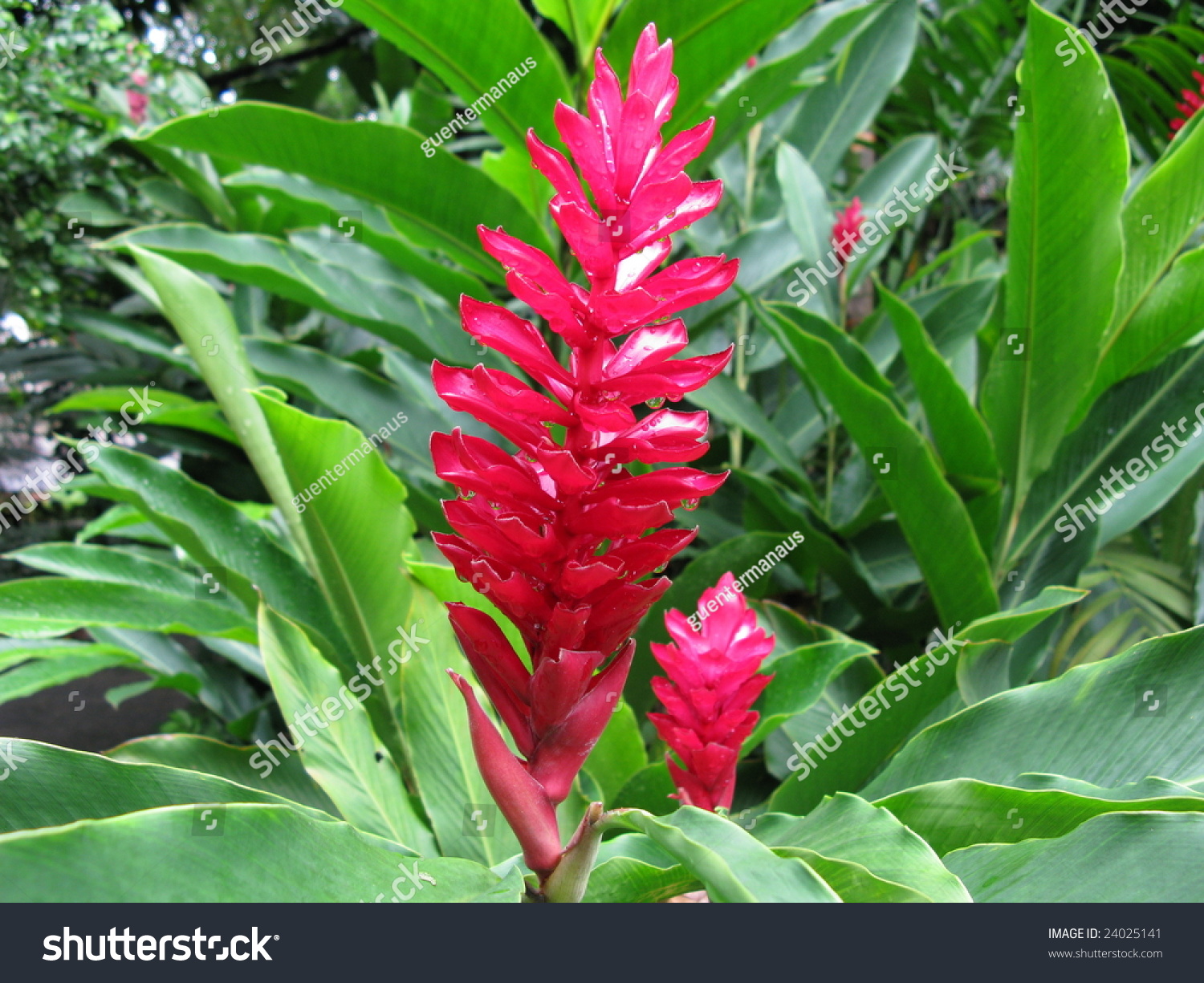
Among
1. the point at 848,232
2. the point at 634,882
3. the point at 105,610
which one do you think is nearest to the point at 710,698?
the point at 634,882

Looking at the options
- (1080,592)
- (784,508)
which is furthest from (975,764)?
(784,508)

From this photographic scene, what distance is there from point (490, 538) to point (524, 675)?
12cm

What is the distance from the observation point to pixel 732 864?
50 centimetres

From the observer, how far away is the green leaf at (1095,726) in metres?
0.76

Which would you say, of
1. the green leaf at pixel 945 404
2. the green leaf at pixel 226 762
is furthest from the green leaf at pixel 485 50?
the green leaf at pixel 226 762

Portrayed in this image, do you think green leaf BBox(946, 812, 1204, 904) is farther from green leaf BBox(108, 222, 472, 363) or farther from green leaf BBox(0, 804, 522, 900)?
green leaf BBox(108, 222, 472, 363)

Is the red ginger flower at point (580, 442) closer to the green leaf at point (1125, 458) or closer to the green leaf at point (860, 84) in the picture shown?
the green leaf at point (1125, 458)

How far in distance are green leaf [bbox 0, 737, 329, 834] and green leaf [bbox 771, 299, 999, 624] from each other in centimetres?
91

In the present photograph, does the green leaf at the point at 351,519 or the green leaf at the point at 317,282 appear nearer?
the green leaf at the point at 351,519

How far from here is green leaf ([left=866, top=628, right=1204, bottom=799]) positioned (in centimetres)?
76

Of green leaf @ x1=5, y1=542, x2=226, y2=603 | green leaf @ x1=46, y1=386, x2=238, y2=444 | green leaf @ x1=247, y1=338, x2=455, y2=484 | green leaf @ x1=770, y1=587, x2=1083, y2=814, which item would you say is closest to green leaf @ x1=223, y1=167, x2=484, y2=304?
green leaf @ x1=247, y1=338, x2=455, y2=484

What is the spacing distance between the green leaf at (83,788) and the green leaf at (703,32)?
3.85ft

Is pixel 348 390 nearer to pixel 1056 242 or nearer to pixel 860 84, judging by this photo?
pixel 1056 242

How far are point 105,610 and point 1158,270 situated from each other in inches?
63.8
